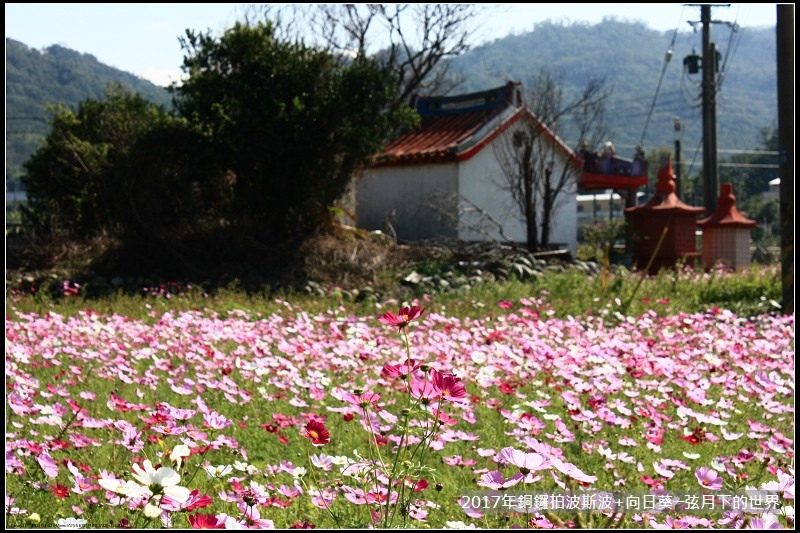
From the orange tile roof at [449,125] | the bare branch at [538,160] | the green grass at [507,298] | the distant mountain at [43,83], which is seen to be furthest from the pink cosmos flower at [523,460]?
the distant mountain at [43,83]

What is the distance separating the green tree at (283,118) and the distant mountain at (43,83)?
67325mm

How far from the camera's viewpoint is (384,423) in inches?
168

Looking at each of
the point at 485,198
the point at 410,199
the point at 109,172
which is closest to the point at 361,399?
the point at 109,172

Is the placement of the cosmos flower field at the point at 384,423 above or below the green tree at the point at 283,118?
below

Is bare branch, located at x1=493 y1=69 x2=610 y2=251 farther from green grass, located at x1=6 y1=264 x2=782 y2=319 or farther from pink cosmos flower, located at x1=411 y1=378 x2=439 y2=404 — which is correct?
pink cosmos flower, located at x1=411 y1=378 x2=439 y2=404

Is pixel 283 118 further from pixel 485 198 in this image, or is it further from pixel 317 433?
pixel 317 433

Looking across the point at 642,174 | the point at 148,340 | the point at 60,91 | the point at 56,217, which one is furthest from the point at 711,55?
the point at 60,91

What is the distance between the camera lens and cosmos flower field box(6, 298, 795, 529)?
2.61m

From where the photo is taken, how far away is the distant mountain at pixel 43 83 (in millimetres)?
81562

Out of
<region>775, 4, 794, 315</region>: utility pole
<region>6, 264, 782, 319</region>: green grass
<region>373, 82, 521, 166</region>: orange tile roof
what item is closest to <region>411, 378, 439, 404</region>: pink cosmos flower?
<region>6, 264, 782, 319</region>: green grass

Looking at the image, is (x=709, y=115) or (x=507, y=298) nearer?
(x=507, y=298)

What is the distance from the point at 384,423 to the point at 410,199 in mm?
15681

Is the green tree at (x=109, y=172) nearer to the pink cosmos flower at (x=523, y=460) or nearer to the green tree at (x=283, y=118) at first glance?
the green tree at (x=283, y=118)

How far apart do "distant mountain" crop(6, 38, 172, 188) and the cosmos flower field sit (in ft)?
249
